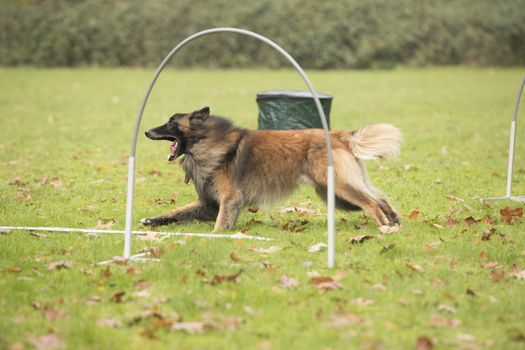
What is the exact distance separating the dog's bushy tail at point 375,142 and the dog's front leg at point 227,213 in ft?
4.10

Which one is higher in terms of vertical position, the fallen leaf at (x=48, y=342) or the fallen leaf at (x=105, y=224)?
the fallen leaf at (x=105, y=224)

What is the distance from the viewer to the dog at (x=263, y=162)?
696cm

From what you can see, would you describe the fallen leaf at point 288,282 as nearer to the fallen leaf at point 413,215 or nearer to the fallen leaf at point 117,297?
the fallen leaf at point 117,297

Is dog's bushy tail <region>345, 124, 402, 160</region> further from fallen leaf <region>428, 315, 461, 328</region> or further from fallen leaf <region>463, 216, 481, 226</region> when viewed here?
fallen leaf <region>428, 315, 461, 328</region>

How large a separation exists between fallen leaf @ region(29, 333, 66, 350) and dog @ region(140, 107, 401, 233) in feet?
9.59

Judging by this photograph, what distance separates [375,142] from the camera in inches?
277

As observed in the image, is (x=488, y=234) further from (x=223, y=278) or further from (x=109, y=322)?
(x=109, y=322)

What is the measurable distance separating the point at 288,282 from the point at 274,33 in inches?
1058

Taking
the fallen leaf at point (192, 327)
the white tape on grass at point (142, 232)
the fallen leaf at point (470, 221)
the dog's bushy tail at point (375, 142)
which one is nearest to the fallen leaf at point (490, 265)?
the fallen leaf at point (470, 221)

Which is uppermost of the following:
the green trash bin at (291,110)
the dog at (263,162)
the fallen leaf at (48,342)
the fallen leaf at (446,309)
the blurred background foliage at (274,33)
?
the blurred background foliage at (274,33)

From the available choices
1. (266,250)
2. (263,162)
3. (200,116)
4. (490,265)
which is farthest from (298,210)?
(490,265)

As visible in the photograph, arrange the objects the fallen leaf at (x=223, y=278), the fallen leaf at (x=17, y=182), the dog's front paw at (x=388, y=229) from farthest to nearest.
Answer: the fallen leaf at (x=17, y=182) < the dog's front paw at (x=388, y=229) < the fallen leaf at (x=223, y=278)

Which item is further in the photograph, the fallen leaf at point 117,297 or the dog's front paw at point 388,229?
the dog's front paw at point 388,229

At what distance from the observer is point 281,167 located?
709 centimetres
